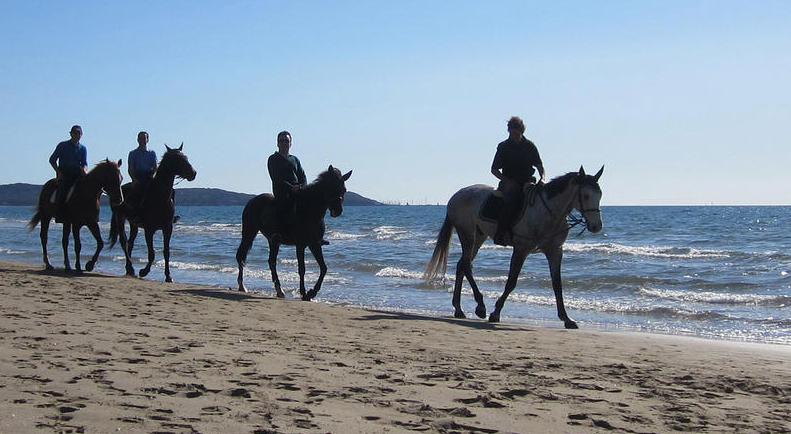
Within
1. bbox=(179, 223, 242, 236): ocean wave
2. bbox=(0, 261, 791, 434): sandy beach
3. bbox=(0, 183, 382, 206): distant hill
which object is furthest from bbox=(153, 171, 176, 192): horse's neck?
bbox=(0, 183, 382, 206): distant hill

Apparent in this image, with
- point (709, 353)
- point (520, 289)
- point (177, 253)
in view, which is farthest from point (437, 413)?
point (177, 253)

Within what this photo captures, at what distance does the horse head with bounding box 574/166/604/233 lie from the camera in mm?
10680

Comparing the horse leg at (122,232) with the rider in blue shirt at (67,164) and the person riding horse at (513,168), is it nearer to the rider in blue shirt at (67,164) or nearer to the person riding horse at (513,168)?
the rider in blue shirt at (67,164)

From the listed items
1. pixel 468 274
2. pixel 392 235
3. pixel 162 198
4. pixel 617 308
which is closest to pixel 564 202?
pixel 468 274

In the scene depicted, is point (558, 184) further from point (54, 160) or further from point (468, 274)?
point (54, 160)

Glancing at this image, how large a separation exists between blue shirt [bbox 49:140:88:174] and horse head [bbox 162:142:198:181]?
1650 millimetres

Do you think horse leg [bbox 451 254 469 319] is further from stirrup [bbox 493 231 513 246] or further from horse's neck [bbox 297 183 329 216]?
horse's neck [bbox 297 183 329 216]

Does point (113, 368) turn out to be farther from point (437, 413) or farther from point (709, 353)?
point (709, 353)

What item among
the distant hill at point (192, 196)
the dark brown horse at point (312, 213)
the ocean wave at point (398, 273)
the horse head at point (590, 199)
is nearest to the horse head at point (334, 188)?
the dark brown horse at point (312, 213)

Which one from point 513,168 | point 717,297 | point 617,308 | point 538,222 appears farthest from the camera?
point 717,297

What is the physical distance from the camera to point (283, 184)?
1282cm

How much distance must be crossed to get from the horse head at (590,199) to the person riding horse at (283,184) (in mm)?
3984

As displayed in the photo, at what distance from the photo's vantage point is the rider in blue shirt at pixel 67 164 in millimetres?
14750

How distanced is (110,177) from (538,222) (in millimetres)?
7436
